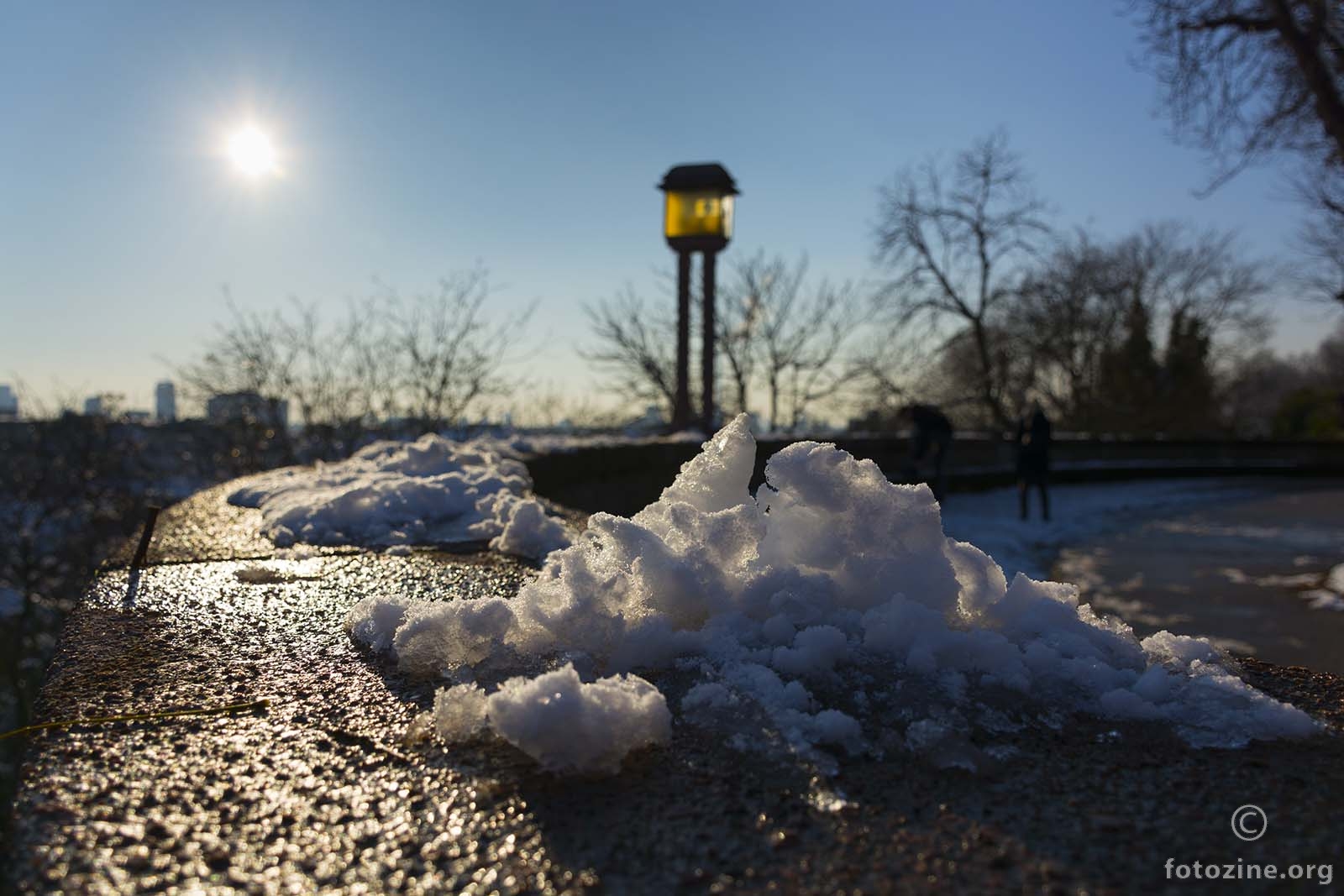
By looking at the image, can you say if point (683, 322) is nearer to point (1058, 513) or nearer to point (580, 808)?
point (1058, 513)

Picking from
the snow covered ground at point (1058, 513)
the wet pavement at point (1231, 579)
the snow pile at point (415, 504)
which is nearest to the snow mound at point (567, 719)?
the snow pile at point (415, 504)

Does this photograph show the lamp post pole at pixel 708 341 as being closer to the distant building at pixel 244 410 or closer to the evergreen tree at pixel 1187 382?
the distant building at pixel 244 410

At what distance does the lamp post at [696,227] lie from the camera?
9.16 m

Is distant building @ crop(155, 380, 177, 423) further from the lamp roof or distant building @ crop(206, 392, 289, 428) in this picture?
the lamp roof

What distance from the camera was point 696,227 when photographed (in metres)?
9.26

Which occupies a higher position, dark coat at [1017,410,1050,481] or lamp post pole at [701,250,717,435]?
lamp post pole at [701,250,717,435]

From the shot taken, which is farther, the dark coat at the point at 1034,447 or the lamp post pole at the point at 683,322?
the dark coat at the point at 1034,447

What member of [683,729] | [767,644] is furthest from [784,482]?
[683,729]

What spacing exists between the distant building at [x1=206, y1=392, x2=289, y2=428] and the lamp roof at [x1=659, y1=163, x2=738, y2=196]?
5.82 m

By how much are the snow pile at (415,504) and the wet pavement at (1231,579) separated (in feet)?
12.6

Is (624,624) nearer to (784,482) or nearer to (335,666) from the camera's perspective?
(784,482)

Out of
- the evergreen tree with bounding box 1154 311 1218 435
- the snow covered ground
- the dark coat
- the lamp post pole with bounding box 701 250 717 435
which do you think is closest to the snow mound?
the snow covered ground

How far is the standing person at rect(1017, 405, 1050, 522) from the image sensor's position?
11.0 metres

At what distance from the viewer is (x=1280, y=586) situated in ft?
22.6
